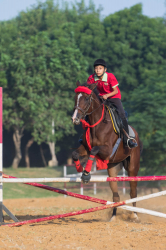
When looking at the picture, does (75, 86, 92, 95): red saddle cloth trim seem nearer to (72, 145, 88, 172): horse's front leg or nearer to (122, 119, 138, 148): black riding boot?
(72, 145, 88, 172): horse's front leg

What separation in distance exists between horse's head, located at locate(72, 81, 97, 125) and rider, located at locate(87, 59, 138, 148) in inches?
18.5

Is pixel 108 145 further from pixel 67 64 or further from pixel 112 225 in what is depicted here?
pixel 67 64

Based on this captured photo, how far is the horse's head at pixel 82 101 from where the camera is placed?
19.7 ft

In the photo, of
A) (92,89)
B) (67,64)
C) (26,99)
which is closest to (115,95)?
(92,89)

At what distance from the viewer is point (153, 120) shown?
Result: 1681cm

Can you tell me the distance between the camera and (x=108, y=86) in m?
7.01

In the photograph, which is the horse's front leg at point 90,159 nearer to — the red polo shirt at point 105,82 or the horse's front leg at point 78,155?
the horse's front leg at point 78,155

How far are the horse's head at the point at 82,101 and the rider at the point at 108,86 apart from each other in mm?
471

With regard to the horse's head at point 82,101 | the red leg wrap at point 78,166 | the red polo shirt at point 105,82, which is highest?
the red polo shirt at point 105,82

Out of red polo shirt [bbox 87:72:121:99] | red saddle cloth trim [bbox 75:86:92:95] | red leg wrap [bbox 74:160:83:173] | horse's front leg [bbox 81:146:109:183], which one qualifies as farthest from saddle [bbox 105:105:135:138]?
red leg wrap [bbox 74:160:83:173]

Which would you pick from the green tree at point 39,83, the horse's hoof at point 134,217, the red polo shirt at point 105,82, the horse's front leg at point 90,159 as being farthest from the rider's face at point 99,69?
the green tree at point 39,83

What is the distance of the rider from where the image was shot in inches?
263

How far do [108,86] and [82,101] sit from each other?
1.08 m

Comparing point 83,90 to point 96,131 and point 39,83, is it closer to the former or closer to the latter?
point 96,131
